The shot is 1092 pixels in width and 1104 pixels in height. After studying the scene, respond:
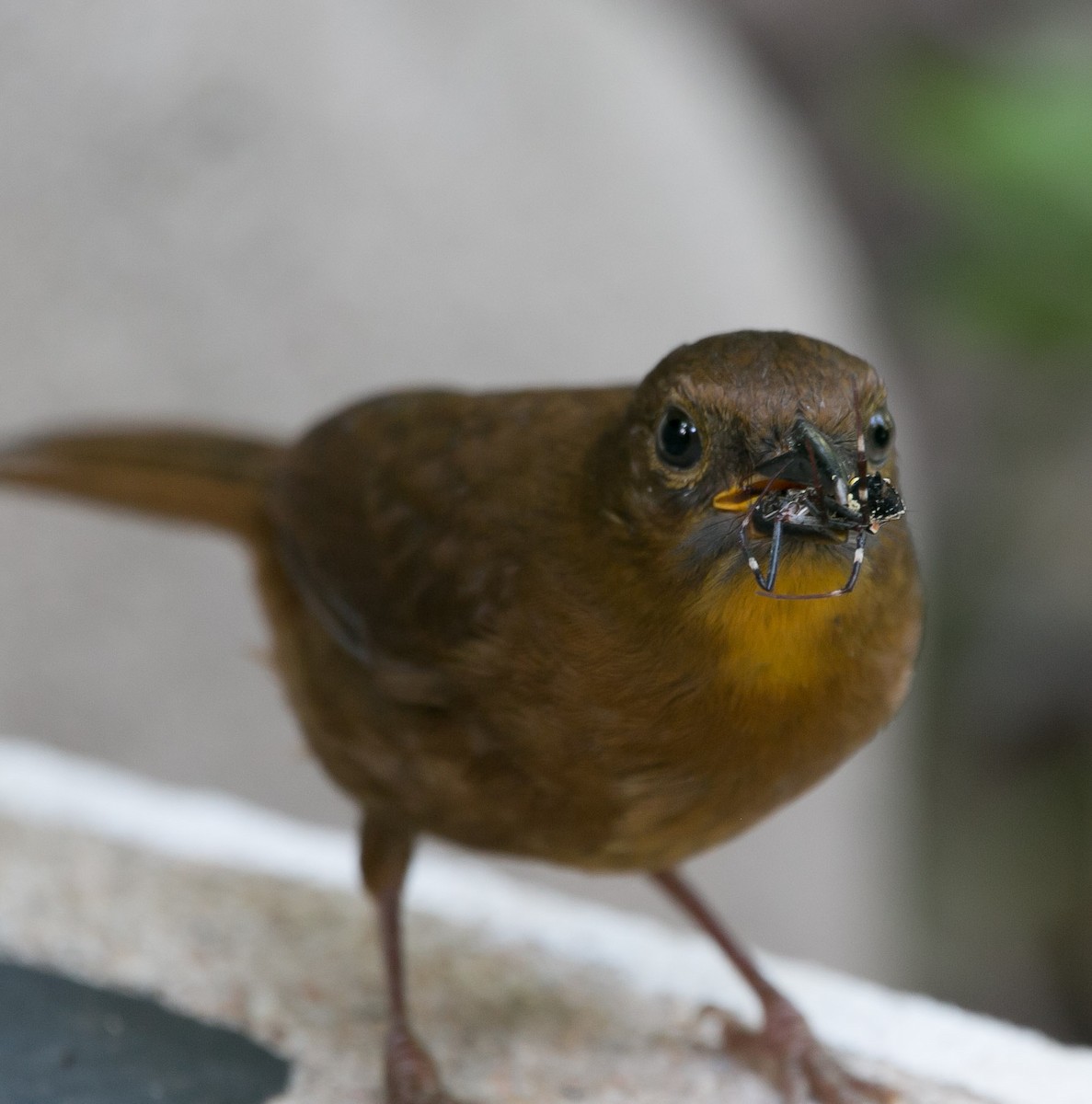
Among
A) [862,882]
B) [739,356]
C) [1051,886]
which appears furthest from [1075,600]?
[739,356]

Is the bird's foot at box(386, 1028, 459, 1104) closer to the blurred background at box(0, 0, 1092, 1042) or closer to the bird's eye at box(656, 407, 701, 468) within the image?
the bird's eye at box(656, 407, 701, 468)

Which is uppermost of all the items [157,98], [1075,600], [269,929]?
[157,98]

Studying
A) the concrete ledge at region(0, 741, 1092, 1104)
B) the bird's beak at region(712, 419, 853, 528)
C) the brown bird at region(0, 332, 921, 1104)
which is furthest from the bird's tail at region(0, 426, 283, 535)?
the bird's beak at region(712, 419, 853, 528)

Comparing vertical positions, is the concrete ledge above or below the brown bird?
below

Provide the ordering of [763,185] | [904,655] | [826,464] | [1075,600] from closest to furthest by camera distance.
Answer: [826,464]
[904,655]
[763,185]
[1075,600]

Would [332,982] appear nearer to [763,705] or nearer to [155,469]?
[155,469]

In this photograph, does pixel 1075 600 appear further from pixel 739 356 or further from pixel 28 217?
pixel 739 356
